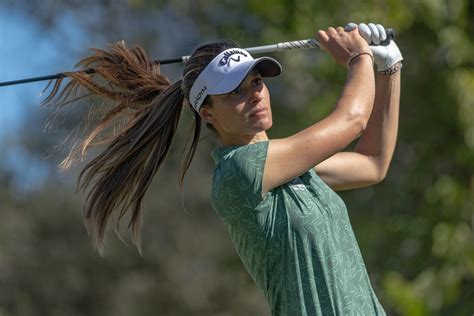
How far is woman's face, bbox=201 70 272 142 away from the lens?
3.98 m

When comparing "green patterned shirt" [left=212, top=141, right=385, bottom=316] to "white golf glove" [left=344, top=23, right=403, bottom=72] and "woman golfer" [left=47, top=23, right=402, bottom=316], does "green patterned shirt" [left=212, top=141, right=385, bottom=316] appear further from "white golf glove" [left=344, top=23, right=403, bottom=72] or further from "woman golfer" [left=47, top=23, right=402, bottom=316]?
"white golf glove" [left=344, top=23, right=403, bottom=72]

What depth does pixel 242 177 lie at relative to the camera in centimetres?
392

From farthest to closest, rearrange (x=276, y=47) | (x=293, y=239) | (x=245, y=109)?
(x=276, y=47), (x=245, y=109), (x=293, y=239)

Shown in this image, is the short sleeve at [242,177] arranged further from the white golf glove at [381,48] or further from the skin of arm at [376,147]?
the white golf glove at [381,48]

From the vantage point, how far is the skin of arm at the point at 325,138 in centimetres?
391

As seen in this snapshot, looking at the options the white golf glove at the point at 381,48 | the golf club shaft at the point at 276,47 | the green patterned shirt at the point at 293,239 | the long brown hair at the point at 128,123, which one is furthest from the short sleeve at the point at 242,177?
the white golf glove at the point at 381,48

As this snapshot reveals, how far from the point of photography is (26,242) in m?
16.7

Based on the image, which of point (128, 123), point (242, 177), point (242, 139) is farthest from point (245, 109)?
point (128, 123)

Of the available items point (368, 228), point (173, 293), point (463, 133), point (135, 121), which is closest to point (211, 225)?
point (173, 293)

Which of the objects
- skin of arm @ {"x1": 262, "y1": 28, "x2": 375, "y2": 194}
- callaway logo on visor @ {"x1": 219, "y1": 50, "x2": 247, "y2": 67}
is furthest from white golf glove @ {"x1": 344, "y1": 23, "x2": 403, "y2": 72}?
callaway logo on visor @ {"x1": 219, "y1": 50, "x2": 247, "y2": 67}

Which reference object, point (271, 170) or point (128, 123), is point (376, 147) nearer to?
point (271, 170)

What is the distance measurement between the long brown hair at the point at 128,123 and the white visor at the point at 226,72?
0.18 ft

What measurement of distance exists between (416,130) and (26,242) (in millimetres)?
6498

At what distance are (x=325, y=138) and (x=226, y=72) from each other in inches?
14.3
